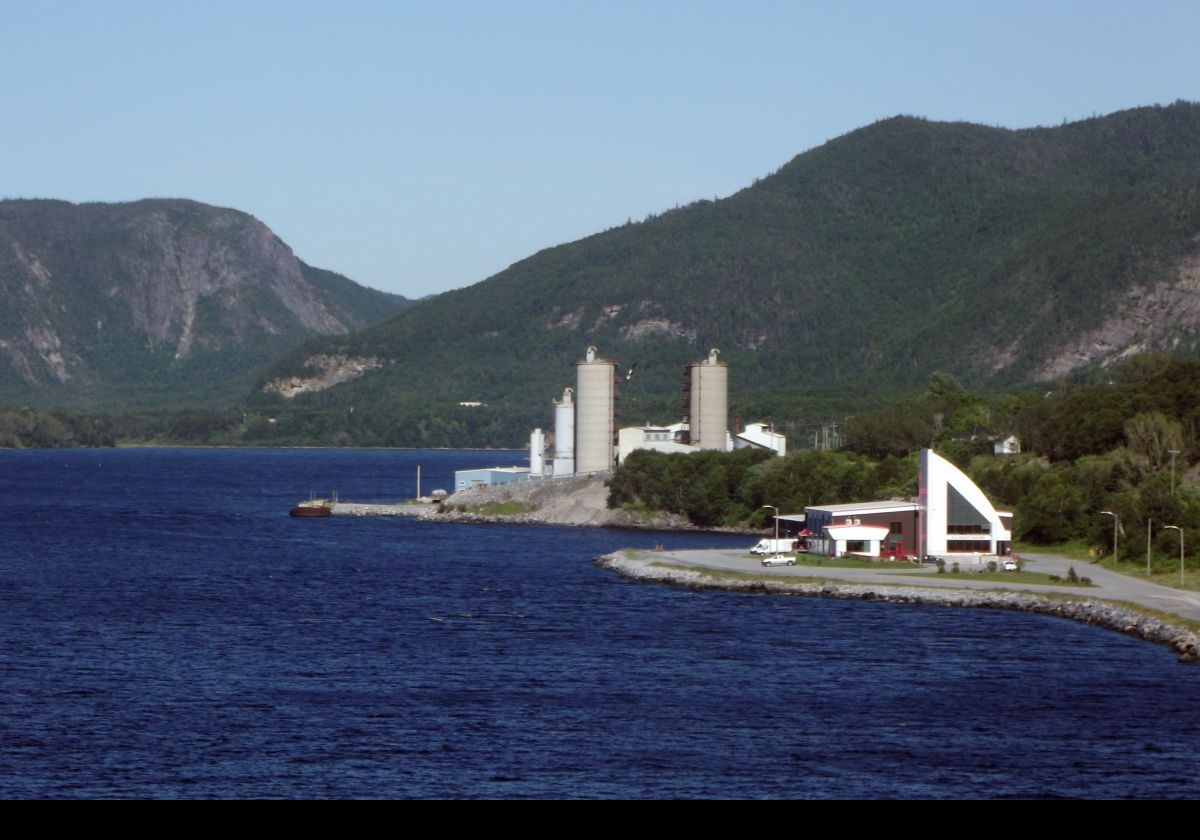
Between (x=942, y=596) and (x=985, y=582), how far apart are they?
17.2 ft

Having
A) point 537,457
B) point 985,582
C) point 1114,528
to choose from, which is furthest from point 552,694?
point 537,457

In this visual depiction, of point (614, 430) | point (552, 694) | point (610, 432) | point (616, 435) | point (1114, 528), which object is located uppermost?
point (614, 430)

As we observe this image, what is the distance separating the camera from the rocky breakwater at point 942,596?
233 ft

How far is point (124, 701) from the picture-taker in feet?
180

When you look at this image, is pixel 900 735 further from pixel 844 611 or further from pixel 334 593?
pixel 334 593

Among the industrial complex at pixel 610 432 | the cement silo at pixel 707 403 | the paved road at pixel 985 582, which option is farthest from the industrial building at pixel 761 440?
the paved road at pixel 985 582

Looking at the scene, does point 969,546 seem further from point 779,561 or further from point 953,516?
point 779,561

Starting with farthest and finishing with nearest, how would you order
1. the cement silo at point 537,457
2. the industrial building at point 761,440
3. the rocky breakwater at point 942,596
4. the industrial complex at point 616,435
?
the cement silo at point 537,457 → the industrial building at point 761,440 → the industrial complex at point 616,435 → the rocky breakwater at point 942,596

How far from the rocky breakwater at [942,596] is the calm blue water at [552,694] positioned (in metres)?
1.78

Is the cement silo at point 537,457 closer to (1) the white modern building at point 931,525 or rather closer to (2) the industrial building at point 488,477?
(2) the industrial building at point 488,477

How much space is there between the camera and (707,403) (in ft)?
586

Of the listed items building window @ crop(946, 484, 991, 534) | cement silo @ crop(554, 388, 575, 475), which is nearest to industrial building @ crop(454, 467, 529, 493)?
cement silo @ crop(554, 388, 575, 475)

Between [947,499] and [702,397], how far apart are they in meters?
78.3

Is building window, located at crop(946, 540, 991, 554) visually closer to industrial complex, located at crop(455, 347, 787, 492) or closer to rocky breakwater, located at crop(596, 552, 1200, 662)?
rocky breakwater, located at crop(596, 552, 1200, 662)
